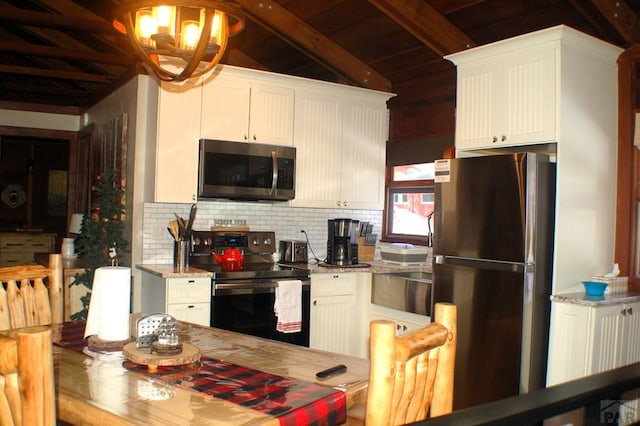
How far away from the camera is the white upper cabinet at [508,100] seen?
3.47 metres

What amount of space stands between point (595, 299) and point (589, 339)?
0.23m

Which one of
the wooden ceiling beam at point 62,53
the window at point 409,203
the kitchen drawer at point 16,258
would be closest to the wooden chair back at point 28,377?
the window at point 409,203

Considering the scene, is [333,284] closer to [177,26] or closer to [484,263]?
[484,263]

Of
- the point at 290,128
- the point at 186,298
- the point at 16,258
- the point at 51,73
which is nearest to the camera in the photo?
the point at 186,298

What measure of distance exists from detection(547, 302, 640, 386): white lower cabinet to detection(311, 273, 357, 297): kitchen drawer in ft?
5.53

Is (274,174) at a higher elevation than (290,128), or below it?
below

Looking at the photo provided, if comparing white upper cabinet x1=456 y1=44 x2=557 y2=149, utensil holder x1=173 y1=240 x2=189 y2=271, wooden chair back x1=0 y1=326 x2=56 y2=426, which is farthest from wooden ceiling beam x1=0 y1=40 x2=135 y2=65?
wooden chair back x1=0 y1=326 x2=56 y2=426

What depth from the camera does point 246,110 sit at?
4.50 metres

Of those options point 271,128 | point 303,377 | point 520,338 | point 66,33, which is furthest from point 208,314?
point 66,33

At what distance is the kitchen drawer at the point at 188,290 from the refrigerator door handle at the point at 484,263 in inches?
62.5

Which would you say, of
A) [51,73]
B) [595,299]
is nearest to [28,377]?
[595,299]

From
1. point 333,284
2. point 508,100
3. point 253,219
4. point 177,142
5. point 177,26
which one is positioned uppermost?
point 508,100

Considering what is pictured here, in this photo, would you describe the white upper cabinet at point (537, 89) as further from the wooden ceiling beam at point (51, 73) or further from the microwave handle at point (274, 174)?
the wooden ceiling beam at point (51, 73)

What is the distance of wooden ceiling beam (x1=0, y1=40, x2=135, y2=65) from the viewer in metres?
5.88
